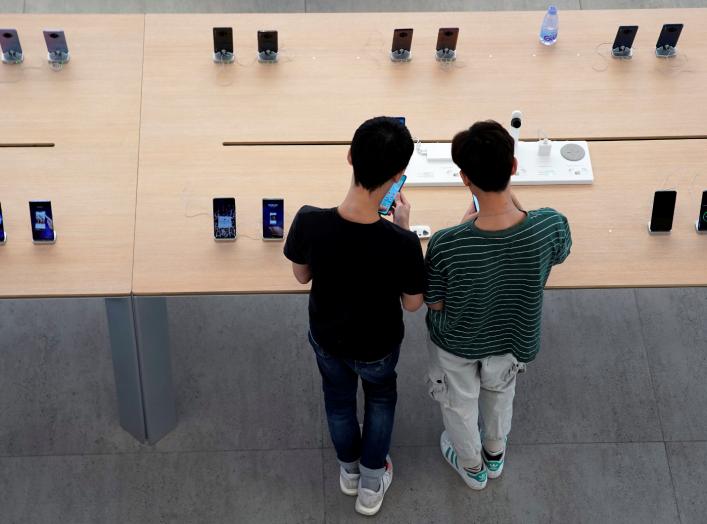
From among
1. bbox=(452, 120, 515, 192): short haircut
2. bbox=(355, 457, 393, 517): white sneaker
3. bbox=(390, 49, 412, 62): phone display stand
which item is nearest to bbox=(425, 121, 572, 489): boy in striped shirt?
bbox=(452, 120, 515, 192): short haircut

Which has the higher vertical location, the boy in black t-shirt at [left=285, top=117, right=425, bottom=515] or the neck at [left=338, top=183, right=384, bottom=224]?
the neck at [left=338, top=183, right=384, bottom=224]

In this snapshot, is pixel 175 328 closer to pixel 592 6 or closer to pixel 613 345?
pixel 613 345

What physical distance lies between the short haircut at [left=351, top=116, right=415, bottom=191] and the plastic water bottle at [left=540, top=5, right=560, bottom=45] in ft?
4.51

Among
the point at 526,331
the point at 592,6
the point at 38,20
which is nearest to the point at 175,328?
the point at 38,20

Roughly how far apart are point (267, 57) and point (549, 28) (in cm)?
101

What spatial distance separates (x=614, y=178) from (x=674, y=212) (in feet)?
0.75

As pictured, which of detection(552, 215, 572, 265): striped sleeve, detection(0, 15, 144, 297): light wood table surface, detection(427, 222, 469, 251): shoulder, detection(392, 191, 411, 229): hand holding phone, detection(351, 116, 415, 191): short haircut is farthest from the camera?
detection(0, 15, 144, 297): light wood table surface

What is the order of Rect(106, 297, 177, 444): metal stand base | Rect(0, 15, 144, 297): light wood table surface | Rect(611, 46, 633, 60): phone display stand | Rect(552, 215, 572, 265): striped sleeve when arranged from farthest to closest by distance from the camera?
Rect(611, 46, 633, 60): phone display stand
Rect(106, 297, 177, 444): metal stand base
Rect(0, 15, 144, 297): light wood table surface
Rect(552, 215, 572, 265): striped sleeve

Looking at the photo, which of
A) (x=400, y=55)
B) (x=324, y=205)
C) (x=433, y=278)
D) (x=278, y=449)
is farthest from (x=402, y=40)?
(x=278, y=449)

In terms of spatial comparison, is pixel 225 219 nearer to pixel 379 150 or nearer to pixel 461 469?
pixel 379 150

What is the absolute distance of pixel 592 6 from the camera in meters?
5.27

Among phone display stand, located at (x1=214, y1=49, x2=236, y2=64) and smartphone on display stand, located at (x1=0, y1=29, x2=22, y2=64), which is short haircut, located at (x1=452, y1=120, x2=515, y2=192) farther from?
smartphone on display stand, located at (x1=0, y1=29, x2=22, y2=64)

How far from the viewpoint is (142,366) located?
3.55m

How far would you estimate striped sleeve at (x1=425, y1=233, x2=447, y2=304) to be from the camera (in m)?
2.86
